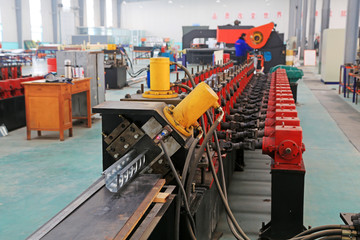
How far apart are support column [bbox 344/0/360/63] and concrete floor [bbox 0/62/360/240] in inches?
181

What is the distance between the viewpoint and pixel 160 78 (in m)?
2.08

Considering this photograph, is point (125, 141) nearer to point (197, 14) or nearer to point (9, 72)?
point (9, 72)

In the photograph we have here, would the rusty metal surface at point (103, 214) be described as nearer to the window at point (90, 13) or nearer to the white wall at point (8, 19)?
the white wall at point (8, 19)

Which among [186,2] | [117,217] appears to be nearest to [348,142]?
[117,217]

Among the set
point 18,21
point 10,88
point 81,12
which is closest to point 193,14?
point 81,12

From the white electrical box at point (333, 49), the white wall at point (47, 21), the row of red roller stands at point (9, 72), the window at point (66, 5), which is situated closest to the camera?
the row of red roller stands at point (9, 72)

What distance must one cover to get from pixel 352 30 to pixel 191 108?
940 centimetres

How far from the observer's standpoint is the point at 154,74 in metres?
2.06

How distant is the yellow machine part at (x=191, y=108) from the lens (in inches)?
67.6

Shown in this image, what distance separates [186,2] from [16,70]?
2841 cm

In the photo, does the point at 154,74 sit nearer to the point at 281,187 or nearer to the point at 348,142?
the point at 281,187

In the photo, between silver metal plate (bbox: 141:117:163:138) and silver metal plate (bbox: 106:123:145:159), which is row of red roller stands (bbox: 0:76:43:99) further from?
silver metal plate (bbox: 141:117:163:138)

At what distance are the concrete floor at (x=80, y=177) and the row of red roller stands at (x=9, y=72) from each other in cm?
93

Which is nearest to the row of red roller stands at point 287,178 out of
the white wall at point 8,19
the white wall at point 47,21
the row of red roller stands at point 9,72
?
the row of red roller stands at point 9,72
